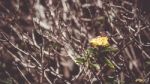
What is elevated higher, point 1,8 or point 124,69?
Result: point 1,8

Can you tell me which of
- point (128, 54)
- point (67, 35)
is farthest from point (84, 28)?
point (128, 54)

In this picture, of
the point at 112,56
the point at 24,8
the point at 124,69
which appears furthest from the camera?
the point at 24,8

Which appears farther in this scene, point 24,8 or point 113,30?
point 24,8

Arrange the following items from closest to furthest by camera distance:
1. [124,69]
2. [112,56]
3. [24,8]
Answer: [112,56], [124,69], [24,8]

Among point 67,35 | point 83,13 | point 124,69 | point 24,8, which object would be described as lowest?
point 124,69

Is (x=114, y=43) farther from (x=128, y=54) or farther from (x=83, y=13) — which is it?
(x=83, y=13)

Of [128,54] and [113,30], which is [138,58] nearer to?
[128,54]

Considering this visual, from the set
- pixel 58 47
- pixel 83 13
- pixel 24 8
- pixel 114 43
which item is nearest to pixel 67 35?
pixel 58 47
